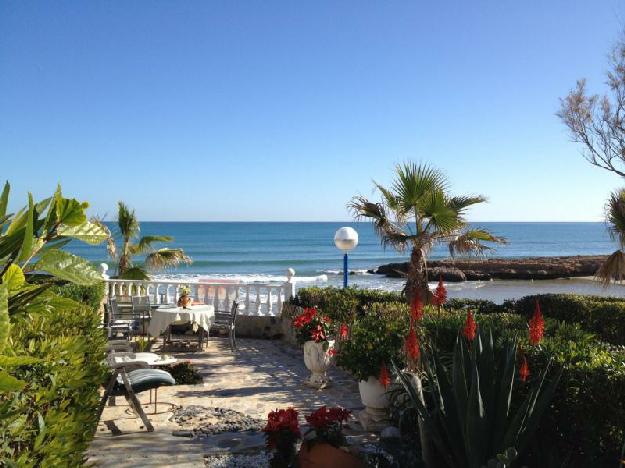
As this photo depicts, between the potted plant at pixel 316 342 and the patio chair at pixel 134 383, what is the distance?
1.99m

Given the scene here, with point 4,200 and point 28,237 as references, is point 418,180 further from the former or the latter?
point 28,237

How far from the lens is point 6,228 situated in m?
1.76

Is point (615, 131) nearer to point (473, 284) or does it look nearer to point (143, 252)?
point (143, 252)

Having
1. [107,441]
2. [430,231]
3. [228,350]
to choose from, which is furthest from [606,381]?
[228,350]

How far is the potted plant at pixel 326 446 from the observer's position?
3.67m

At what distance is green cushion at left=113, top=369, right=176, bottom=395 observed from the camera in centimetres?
504

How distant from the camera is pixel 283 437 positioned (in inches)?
149

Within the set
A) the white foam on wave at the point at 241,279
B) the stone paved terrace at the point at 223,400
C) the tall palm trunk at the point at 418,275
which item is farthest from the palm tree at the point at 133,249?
the tall palm trunk at the point at 418,275

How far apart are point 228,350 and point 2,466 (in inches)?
284

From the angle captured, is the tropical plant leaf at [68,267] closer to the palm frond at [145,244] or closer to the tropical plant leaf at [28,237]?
the tropical plant leaf at [28,237]

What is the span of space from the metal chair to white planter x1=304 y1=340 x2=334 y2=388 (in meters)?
4.12

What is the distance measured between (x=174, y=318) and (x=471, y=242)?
510 cm

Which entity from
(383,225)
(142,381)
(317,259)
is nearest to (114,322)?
(142,381)

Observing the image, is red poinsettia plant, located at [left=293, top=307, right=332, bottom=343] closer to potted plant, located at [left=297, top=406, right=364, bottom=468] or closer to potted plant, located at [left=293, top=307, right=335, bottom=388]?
potted plant, located at [left=293, top=307, right=335, bottom=388]
